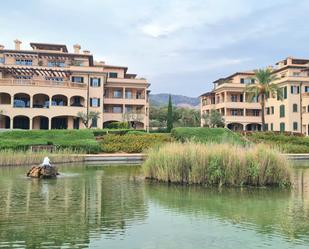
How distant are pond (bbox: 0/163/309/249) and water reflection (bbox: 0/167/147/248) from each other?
0.02m

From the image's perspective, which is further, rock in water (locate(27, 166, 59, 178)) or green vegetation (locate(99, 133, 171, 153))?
green vegetation (locate(99, 133, 171, 153))

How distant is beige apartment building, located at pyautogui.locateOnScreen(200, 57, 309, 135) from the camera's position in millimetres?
59938

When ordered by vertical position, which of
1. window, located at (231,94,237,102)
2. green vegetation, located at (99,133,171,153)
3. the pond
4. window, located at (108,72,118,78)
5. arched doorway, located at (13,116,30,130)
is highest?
window, located at (108,72,118,78)

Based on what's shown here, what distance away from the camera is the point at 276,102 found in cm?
6406

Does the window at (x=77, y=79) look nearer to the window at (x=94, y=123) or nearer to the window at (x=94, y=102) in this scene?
the window at (x=94, y=102)

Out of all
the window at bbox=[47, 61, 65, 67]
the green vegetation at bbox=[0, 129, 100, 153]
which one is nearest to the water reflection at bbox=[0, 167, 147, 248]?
the green vegetation at bbox=[0, 129, 100, 153]

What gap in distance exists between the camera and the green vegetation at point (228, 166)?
16.4 meters

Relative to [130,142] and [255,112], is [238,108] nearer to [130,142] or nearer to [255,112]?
[255,112]

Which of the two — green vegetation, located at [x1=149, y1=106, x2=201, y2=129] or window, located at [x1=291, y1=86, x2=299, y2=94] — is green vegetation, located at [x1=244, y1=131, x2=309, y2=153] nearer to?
window, located at [x1=291, y1=86, x2=299, y2=94]

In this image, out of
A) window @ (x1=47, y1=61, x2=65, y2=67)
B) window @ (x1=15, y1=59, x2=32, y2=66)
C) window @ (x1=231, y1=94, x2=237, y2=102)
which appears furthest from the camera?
window @ (x1=231, y1=94, x2=237, y2=102)

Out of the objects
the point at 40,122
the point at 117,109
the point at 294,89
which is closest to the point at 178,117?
the point at 117,109

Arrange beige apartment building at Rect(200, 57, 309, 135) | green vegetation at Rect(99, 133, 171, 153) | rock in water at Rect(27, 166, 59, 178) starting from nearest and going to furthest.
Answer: rock in water at Rect(27, 166, 59, 178) → green vegetation at Rect(99, 133, 171, 153) → beige apartment building at Rect(200, 57, 309, 135)

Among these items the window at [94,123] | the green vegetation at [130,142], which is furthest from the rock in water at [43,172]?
the window at [94,123]

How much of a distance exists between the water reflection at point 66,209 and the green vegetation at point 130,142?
1937 cm
